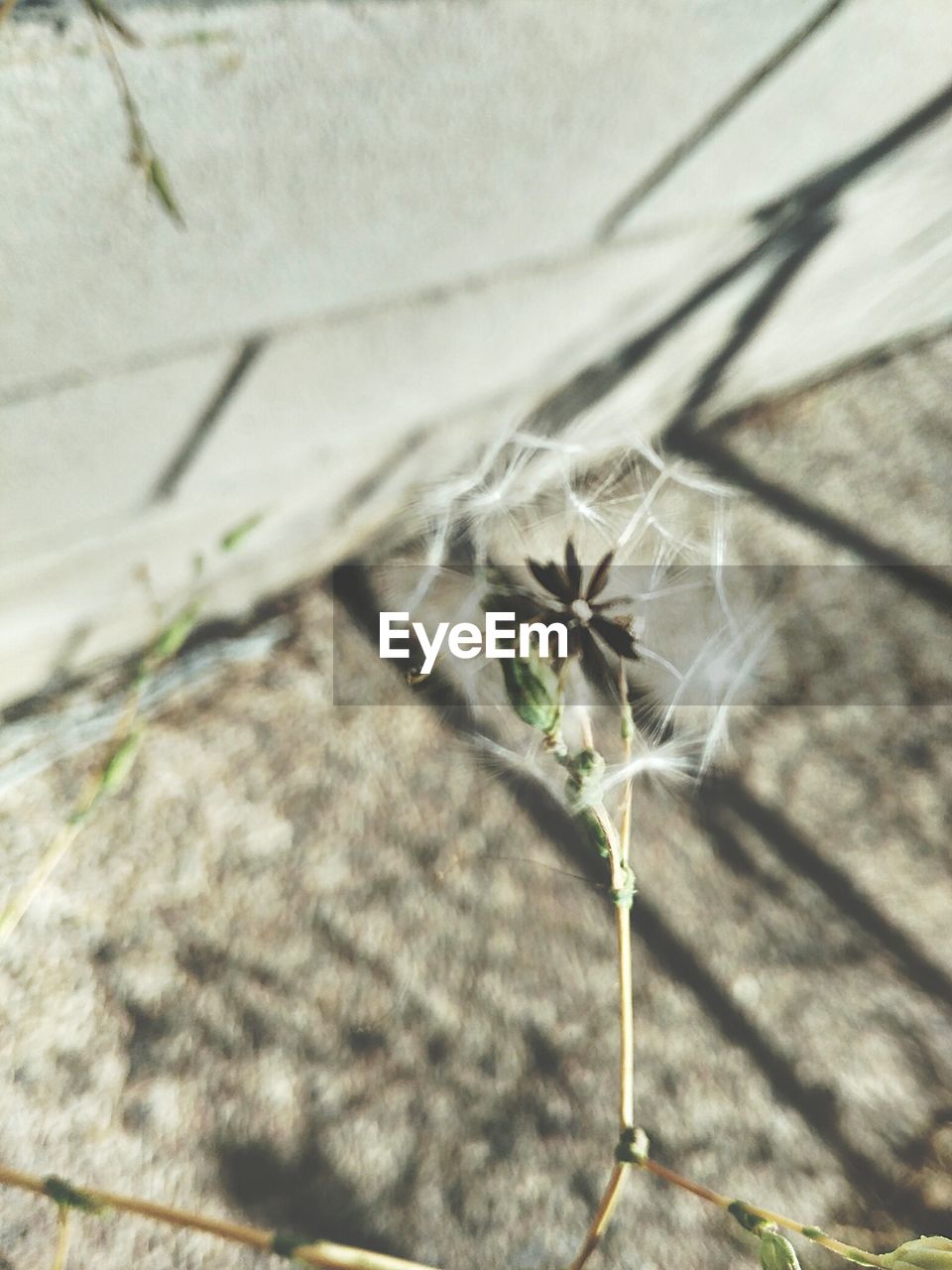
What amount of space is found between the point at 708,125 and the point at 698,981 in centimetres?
104

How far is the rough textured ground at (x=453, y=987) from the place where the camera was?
988 mm

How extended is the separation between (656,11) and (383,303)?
0.39 metres

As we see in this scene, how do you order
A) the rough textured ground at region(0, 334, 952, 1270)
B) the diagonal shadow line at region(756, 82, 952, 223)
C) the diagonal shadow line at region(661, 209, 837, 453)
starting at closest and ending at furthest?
the rough textured ground at region(0, 334, 952, 1270)
the diagonal shadow line at region(756, 82, 952, 223)
the diagonal shadow line at region(661, 209, 837, 453)

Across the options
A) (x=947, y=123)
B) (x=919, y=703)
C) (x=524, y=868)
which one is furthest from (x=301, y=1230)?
(x=947, y=123)

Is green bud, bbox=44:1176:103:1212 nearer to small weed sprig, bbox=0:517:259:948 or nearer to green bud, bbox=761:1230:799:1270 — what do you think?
green bud, bbox=761:1230:799:1270

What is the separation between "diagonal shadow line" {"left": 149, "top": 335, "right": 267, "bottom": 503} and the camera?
1000 millimetres

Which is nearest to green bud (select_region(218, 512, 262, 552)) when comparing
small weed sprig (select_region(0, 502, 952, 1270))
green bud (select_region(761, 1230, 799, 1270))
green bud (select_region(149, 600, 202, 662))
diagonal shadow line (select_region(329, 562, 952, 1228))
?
green bud (select_region(149, 600, 202, 662))

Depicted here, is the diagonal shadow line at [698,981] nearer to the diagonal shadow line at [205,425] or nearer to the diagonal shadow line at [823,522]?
the diagonal shadow line at [205,425]

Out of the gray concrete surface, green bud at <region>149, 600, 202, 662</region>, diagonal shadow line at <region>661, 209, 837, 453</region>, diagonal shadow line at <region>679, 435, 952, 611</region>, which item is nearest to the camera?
the gray concrete surface

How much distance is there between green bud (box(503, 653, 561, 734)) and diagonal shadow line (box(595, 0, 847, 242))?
81 centimetres

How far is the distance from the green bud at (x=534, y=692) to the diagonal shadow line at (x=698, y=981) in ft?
2.36

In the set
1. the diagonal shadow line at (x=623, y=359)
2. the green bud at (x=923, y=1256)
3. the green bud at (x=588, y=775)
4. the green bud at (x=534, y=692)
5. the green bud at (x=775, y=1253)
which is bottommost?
the green bud at (x=923, y=1256)

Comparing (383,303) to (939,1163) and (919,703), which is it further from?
(939,1163)

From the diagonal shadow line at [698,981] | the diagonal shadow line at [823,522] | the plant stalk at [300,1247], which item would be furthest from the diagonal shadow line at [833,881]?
the plant stalk at [300,1247]
